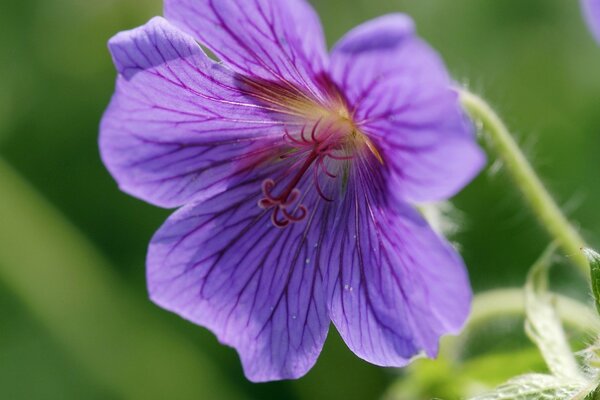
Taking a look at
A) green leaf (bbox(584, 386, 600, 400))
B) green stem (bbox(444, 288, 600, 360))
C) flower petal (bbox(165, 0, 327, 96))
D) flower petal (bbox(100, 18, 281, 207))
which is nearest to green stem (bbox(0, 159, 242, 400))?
green stem (bbox(444, 288, 600, 360))

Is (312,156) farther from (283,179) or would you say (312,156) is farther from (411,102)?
(411,102)

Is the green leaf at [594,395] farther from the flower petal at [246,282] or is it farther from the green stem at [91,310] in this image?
the green stem at [91,310]

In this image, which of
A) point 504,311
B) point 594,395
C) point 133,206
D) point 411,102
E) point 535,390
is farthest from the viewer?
point 133,206

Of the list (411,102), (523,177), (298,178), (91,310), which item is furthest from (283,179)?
(91,310)

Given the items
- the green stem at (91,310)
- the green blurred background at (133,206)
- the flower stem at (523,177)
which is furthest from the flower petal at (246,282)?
the green stem at (91,310)

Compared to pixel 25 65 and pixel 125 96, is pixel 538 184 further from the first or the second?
pixel 25 65

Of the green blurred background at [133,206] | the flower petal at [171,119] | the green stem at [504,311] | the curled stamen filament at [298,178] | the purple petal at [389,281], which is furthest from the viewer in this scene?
the green blurred background at [133,206]
